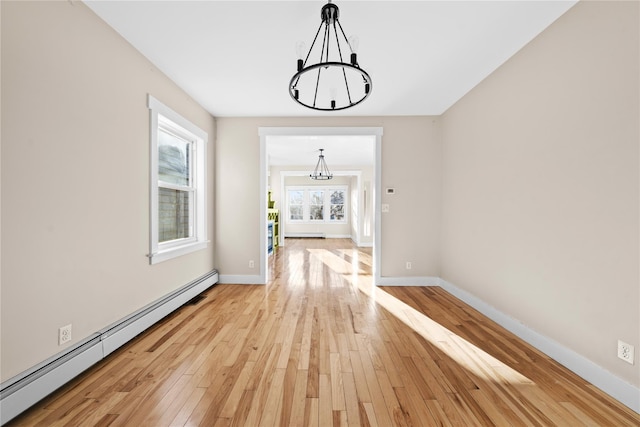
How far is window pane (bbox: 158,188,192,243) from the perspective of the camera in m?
2.91

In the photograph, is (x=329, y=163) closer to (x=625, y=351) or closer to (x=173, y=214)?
(x=173, y=214)

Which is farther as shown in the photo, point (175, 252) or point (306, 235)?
point (306, 235)

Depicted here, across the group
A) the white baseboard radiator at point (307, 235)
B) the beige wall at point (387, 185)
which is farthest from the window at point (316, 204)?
the beige wall at point (387, 185)

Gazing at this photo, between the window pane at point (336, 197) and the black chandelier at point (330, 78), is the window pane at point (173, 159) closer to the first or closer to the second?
the black chandelier at point (330, 78)

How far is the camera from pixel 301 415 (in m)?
1.41

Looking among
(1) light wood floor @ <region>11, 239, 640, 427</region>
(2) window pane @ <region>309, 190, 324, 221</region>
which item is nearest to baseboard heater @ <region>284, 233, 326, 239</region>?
(2) window pane @ <region>309, 190, 324, 221</region>

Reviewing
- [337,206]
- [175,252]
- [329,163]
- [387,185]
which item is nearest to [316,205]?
[337,206]

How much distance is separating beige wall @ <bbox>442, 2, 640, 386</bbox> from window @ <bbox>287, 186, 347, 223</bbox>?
25.5 ft

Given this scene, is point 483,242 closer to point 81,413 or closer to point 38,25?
point 81,413

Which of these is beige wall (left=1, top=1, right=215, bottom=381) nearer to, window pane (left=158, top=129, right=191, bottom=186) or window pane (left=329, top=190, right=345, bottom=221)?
window pane (left=158, top=129, right=191, bottom=186)

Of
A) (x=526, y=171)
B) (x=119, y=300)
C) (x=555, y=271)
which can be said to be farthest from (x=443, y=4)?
(x=119, y=300)

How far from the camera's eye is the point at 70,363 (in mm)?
1651

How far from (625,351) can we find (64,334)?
11.2ft

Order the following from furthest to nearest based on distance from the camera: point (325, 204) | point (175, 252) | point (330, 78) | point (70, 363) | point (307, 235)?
point (325, 204) < point (307, 235) < point (175, 252) < point (330, 78) < point (70, 363)
